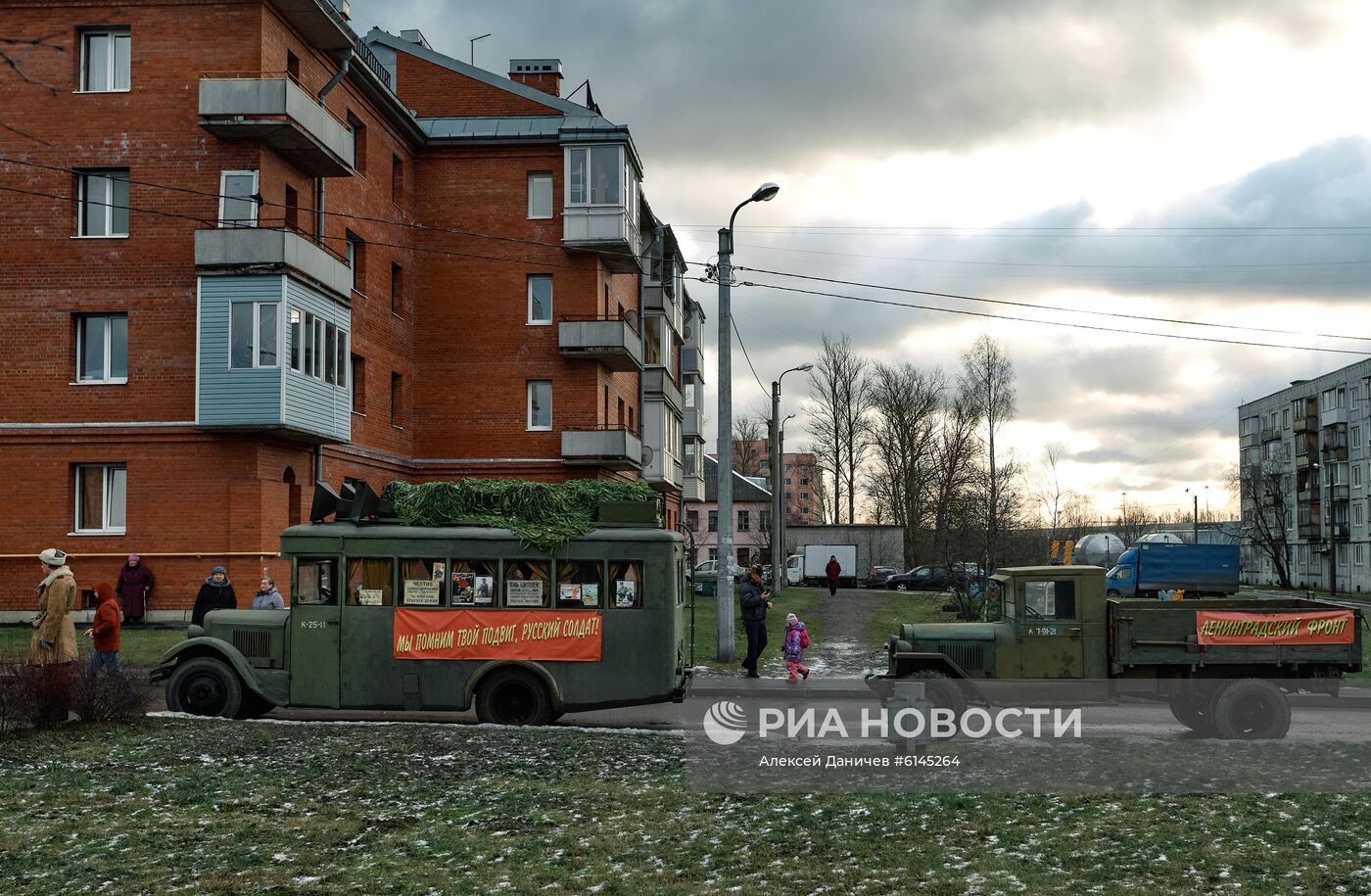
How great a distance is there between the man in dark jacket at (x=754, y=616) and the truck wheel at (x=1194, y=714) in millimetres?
7534

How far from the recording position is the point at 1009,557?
44.9 meters

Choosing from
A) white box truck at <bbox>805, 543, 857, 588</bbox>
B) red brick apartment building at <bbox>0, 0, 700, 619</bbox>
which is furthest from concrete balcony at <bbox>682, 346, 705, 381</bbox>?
red brick apartment building at <bbox>0, 0, 700, 619</bbox>

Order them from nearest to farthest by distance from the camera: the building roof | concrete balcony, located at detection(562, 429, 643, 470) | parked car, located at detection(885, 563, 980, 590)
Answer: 1. concrete balcony, located at detection(562, 429, 643, 470)
2. parked car, located at detection(885, 563, 980, 590)
3. the building roof

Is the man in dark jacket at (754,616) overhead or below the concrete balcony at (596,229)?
below

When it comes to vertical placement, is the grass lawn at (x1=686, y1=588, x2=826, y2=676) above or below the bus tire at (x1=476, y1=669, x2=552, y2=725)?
below

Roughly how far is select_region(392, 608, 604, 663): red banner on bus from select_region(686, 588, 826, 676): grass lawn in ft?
16.8

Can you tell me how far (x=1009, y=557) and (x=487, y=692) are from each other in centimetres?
3392

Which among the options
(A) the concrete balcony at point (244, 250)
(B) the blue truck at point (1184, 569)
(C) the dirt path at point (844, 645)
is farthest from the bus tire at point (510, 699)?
(B) the blue truck at point (1184, 569)

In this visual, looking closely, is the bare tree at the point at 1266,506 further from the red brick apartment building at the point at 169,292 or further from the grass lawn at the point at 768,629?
the red brick apartment building at the point at 169,292

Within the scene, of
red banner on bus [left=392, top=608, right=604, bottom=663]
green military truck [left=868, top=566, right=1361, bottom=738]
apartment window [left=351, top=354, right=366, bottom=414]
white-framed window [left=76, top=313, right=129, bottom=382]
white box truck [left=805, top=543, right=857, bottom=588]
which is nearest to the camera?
green military truck [left=868, top=566, right=1361, bottom=738]

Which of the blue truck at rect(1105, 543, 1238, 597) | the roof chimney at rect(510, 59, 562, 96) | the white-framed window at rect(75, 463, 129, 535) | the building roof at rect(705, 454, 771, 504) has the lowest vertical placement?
the blue truck at rect(1105, 543, 1238, 597)

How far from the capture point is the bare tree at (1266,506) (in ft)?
271

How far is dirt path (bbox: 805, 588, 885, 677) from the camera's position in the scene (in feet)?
72.2

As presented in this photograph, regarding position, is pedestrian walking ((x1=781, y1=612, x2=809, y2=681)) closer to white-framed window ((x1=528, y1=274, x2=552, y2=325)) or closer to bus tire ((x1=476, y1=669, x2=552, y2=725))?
bus tire ((x1=476, y1=669, x2=552, y2=725))
